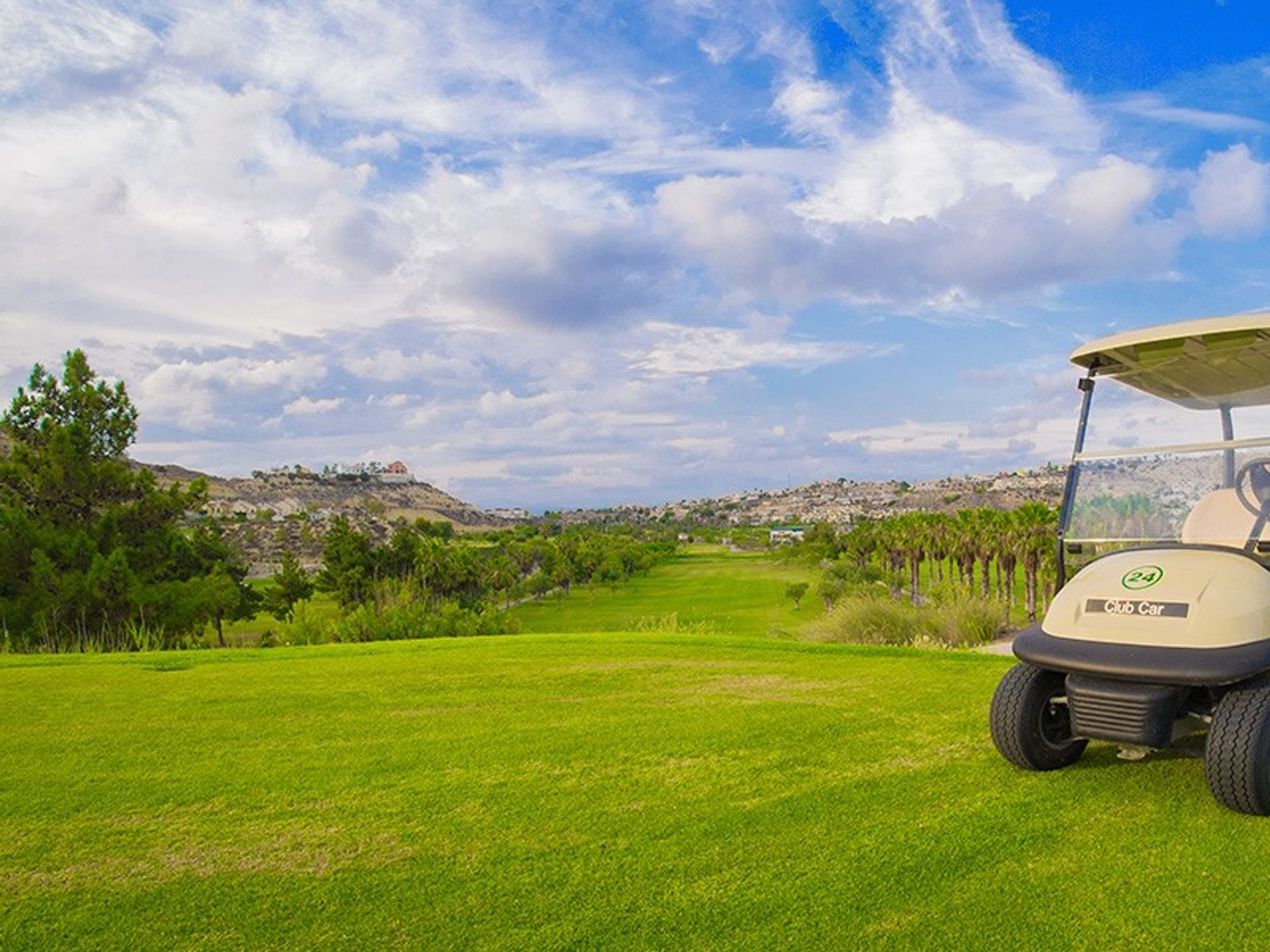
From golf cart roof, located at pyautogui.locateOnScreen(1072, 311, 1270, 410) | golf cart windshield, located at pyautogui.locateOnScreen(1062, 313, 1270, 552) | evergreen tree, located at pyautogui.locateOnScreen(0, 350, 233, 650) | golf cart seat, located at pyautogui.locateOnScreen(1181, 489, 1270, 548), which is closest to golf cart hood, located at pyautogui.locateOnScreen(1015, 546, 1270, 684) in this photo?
golf cart seat, located at pyautogui.locateOnScreen(1181, 489, 1270, 548)

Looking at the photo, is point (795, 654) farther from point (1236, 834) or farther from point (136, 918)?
point (136, 918)

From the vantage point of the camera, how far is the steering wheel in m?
4.80

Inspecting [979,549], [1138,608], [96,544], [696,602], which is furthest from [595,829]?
[696,602]

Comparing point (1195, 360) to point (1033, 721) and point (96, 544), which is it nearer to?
point (1033, 721)

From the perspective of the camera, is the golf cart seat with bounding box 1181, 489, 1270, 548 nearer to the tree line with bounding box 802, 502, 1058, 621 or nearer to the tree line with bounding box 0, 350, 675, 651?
the tree line with bounding box 0, 350, 675, 651

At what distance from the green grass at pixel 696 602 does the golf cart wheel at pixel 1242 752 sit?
38981 millimetres

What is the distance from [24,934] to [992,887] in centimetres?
318

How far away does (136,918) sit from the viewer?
3199 millimetres

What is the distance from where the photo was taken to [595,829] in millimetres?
3930

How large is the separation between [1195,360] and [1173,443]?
46 centimetres

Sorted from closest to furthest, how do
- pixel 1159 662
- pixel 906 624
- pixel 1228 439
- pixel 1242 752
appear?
pixel 1242 752 → pixel 1159 662 → pixel 1228 439 → pixel 906 624

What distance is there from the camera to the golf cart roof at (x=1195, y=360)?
15.3 ft

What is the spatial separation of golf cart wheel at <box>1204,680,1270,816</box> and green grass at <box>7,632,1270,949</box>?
12cm

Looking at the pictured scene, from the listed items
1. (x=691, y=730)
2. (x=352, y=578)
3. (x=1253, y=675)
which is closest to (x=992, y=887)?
(x=1253, y=675)
